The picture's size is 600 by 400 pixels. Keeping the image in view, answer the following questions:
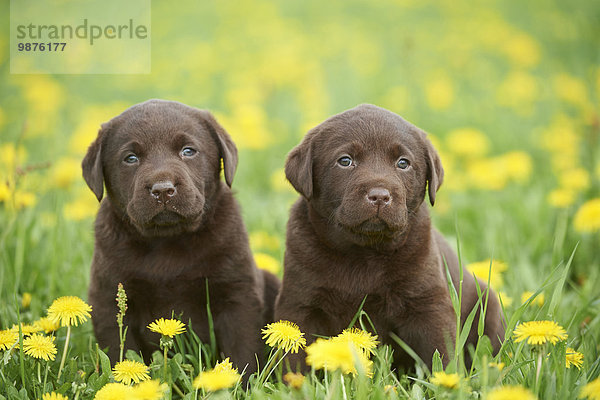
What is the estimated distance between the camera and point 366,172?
344cm

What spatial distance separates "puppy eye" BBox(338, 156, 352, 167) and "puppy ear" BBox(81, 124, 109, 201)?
4.09ft

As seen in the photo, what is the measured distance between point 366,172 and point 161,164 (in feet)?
3.38

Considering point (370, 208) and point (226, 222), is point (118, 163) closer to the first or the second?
point (226, 222)

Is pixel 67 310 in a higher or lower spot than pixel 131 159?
lower

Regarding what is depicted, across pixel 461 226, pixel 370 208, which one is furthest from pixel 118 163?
pixel 461 226

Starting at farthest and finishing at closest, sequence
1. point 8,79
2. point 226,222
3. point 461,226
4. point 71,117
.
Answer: point 8,79, point 71,117, point 461,226, point 226,222

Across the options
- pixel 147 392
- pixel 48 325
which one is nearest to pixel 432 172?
pixel 147 392

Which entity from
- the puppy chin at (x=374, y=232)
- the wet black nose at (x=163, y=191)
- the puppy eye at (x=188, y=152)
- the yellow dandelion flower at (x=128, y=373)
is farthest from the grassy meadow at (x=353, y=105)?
the puppy eye at (x=188, y=152)

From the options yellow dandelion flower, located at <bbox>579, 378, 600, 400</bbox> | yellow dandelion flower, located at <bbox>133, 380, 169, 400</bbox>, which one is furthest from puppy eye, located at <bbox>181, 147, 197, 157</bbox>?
yellow dandelion flower, located at <bbox>579, 378, 600, 400</bbox>

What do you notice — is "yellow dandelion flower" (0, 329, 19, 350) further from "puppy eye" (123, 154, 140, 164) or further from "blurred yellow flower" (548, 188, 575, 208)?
"blurred yellow flower" (548, 188, 575, 208)

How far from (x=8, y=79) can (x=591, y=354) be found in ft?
26.3

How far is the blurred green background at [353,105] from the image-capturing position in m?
5.12

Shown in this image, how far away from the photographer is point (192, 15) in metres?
14.2

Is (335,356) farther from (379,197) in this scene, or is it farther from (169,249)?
(169,249)
